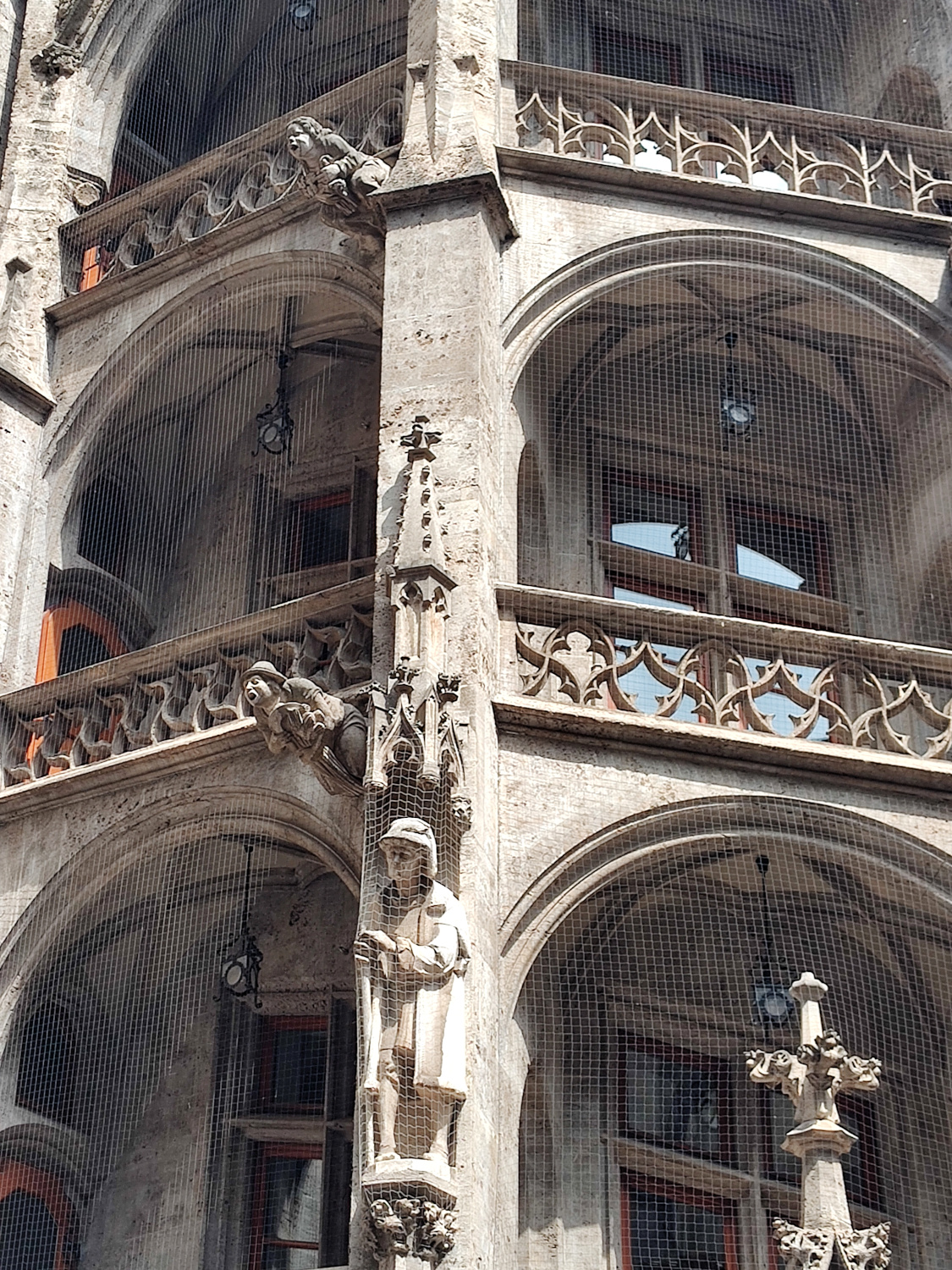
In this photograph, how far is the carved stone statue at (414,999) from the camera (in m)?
9.07

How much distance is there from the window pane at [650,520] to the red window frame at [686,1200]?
4484 millimetres

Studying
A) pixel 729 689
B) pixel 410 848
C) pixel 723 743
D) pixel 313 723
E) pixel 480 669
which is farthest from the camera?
pixel 729 689

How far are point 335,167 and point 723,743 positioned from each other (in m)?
4.52

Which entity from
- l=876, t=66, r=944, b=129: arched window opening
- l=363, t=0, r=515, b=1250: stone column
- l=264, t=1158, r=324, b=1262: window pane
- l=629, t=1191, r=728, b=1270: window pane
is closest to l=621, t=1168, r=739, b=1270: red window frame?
l=629, t=1191, r=728, b=1270: window pane

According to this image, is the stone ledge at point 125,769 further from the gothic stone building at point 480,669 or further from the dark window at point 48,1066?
the dark window at point 48,1066

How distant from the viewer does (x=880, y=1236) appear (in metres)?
8.83

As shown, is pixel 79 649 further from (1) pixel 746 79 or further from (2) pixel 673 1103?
(1) pixel 746 79

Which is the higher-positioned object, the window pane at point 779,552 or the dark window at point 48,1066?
the window pane at point 779,552

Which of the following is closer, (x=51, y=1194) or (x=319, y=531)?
(x=51, y=1194)

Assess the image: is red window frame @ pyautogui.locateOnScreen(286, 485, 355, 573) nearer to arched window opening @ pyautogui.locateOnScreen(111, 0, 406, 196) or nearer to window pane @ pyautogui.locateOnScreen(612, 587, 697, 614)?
window pane @ pyautogui.locateOnScreen(612, 587, 697, 614)

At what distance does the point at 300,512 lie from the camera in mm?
14664

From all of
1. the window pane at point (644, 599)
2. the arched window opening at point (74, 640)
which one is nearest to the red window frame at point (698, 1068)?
the window pane at point (644, 599)

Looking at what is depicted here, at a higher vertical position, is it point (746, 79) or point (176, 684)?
point (746, 79)

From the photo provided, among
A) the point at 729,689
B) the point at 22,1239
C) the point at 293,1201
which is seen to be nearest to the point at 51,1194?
the point at 22,1239
